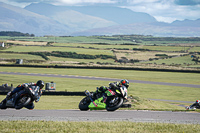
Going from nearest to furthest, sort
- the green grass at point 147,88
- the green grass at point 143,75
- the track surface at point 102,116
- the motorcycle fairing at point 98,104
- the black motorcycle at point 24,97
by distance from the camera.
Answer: the black motorcycle at point 24,97 → the motorcycle fairing at point 98,104 → the track surface at point 102,116 → the green grass at point 147,88 → the green grass at point 143,75

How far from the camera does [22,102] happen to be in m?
16.2

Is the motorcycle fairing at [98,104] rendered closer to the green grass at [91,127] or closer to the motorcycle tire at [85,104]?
the green grass at [91,127]

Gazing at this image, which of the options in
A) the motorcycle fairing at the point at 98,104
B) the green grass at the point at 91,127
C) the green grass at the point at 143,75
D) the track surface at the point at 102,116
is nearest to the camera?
the green grass at the point at 91,127

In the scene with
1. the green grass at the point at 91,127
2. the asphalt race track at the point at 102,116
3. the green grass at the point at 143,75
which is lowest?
the green grass at the point at 143,75

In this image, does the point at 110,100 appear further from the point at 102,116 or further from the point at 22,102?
the point at 22,102

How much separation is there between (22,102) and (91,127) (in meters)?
3.67

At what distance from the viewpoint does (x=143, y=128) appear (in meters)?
15.6

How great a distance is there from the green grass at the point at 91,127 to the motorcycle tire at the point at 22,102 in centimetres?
82

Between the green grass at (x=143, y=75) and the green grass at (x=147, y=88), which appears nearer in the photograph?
the green grass at (x=147, y=88)

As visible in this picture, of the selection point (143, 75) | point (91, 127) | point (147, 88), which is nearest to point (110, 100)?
point (91, 127)

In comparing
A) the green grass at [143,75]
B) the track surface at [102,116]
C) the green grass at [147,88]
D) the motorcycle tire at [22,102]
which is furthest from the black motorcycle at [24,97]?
the green grass at [143,75]

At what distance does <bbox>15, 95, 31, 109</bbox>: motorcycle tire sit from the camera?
53.0 ft

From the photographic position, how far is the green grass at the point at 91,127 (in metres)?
14.8

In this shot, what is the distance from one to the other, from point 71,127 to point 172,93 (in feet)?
121
